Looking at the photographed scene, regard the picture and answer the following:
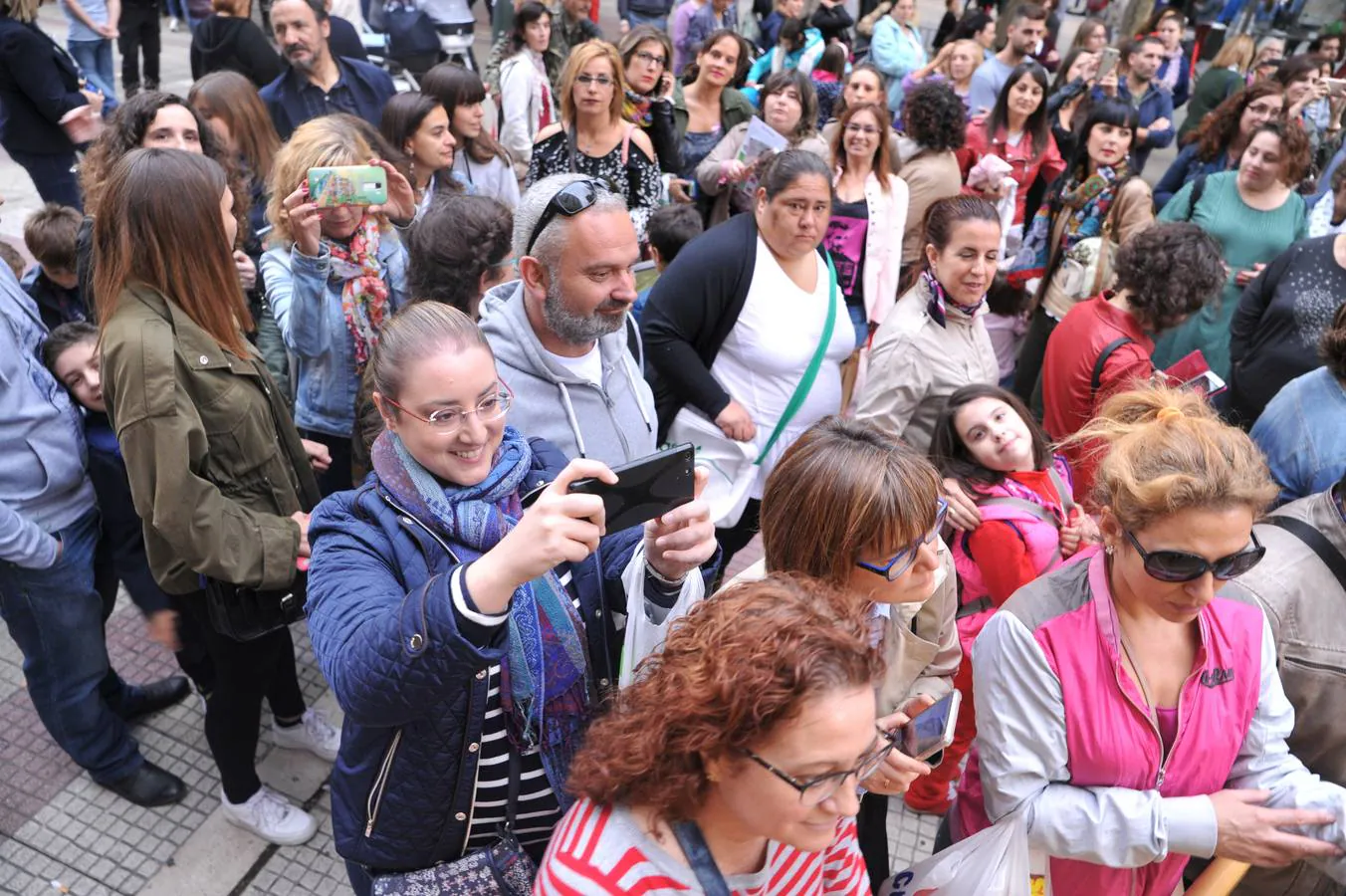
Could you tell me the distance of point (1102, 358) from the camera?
345cm

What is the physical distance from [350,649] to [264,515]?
1.17m

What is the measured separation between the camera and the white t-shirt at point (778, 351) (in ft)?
10.9

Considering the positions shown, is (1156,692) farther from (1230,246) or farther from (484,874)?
(1230,246)

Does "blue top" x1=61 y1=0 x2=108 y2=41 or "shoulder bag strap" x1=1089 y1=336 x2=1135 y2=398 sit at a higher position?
"blue top" x1=61 y1=0 x2=108 y2=41

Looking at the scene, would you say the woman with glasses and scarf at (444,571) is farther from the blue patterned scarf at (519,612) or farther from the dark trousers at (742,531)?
the dark trousers at (742,531)

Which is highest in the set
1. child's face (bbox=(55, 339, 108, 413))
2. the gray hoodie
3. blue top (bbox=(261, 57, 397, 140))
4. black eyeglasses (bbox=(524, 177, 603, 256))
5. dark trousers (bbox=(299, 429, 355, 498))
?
black eyeglasses (bbox=(524, 177, 603, 256))

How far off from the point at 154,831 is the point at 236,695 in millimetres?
652

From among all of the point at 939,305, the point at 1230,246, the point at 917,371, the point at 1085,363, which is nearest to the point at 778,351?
the point at 917,371

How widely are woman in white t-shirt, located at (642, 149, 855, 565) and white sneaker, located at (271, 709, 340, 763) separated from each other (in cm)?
160

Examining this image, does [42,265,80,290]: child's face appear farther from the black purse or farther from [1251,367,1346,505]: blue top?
[1251,367,1346,505]: blue top

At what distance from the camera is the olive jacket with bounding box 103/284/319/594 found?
7.43 feet

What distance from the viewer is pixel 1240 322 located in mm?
4086

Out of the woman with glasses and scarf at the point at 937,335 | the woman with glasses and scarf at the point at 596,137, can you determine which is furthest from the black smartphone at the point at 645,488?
the woman with glasses and scarf at the point at 596,137

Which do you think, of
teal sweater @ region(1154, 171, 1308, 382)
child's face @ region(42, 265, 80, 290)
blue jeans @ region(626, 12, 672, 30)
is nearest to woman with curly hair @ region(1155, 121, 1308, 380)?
teal sweater @ region(1154, 171, 1308, 382)
